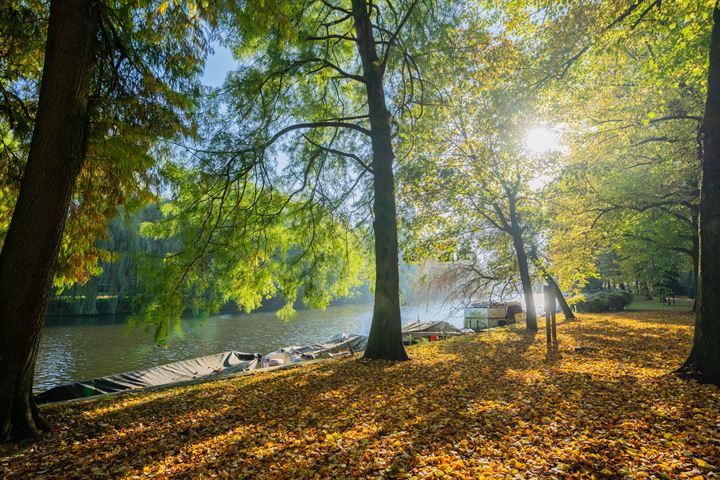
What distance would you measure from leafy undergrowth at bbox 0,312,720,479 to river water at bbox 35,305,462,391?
5.76 meters

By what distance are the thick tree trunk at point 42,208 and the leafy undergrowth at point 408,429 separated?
72 cm

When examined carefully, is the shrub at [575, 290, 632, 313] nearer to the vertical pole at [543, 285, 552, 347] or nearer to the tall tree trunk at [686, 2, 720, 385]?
the vertical pole at [543, 285, 552, 347]

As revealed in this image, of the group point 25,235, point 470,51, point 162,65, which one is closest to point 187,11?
point 162,65

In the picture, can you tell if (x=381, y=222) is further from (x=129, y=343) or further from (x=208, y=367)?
(x=129, y=343)

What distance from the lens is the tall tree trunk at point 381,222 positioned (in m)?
8.37

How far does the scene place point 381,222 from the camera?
8727mm

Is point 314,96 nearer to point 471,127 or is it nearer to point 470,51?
point 470,51

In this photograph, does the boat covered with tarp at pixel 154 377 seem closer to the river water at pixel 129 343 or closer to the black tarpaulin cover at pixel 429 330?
the river water at pixel 129 343

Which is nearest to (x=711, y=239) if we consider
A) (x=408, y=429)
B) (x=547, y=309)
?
(x=408, y=429)

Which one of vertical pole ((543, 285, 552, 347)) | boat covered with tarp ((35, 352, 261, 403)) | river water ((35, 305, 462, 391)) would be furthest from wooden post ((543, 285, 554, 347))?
boat covered with tarp ((35, 352, 261, 403))

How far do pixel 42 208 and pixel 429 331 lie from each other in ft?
55.5

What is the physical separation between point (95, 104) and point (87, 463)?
15.0 ft

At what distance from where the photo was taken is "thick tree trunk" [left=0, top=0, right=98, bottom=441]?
3902 millimetres

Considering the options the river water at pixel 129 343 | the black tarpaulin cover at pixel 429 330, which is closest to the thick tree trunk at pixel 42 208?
the river water at pixel 129 343
